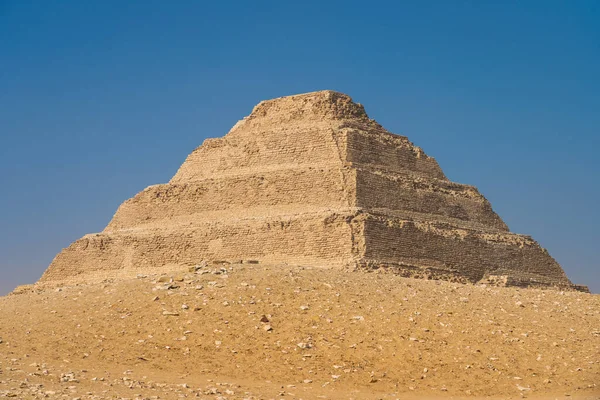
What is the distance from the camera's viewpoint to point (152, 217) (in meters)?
43.1

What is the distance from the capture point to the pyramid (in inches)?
1396

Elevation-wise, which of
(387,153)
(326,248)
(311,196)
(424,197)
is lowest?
(326,248)

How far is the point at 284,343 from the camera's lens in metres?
21.7

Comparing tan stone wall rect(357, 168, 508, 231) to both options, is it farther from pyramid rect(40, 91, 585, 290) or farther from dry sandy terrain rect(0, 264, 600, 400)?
dry sandy terrain rect(0, 264, 600, 400)

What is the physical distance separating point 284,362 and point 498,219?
975 inches

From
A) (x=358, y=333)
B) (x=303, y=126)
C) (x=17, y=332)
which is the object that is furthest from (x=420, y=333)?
(x=303, y=126)

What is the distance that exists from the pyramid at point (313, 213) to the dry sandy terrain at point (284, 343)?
27.1ft

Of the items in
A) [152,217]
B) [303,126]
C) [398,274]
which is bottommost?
[398,274]

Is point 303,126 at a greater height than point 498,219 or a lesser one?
greater

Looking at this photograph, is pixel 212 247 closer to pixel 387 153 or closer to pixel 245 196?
pixel 245 196

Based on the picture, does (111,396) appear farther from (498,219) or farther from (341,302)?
(498,219)

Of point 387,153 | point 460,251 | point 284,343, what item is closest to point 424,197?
point 387,153

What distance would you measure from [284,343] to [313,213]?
14756mm

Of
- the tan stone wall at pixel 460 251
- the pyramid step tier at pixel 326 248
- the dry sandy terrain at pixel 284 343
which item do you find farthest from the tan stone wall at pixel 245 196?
the dry sandy terrain at pixel 284 343
